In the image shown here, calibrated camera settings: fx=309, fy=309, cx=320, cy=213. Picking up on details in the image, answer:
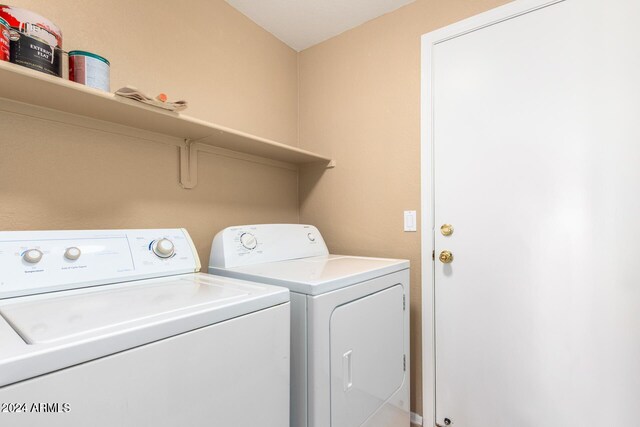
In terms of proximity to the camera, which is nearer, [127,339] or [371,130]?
[127,339]

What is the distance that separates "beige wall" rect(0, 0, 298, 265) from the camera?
1.15m

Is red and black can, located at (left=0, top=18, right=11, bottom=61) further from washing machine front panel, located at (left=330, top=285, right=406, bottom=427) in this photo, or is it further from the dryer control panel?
washing machine front panel, located at (left=330, top=285, right=406, bottom=427)

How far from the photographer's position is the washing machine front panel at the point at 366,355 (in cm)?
112

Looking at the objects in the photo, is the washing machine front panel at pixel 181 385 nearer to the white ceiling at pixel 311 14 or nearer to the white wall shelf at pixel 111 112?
the white wall shelf at pixel 111 112

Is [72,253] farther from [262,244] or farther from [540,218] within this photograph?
[540,218]

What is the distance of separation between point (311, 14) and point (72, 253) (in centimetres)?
181

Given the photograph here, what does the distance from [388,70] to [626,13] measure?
1055 mm

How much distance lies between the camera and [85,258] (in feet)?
3.41

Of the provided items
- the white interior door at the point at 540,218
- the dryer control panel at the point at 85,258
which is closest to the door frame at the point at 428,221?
the white interior door at the point at 540,218

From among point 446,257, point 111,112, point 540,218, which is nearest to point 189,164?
point 111,112

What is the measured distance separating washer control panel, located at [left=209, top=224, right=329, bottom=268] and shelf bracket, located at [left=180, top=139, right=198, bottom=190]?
1.18 ft

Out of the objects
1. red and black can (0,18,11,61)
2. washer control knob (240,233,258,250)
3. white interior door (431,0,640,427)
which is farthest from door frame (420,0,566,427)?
red and black can (0,18,11,61)

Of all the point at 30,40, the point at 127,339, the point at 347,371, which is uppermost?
the point at 30,40

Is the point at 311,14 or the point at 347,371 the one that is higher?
the point at 311,14
